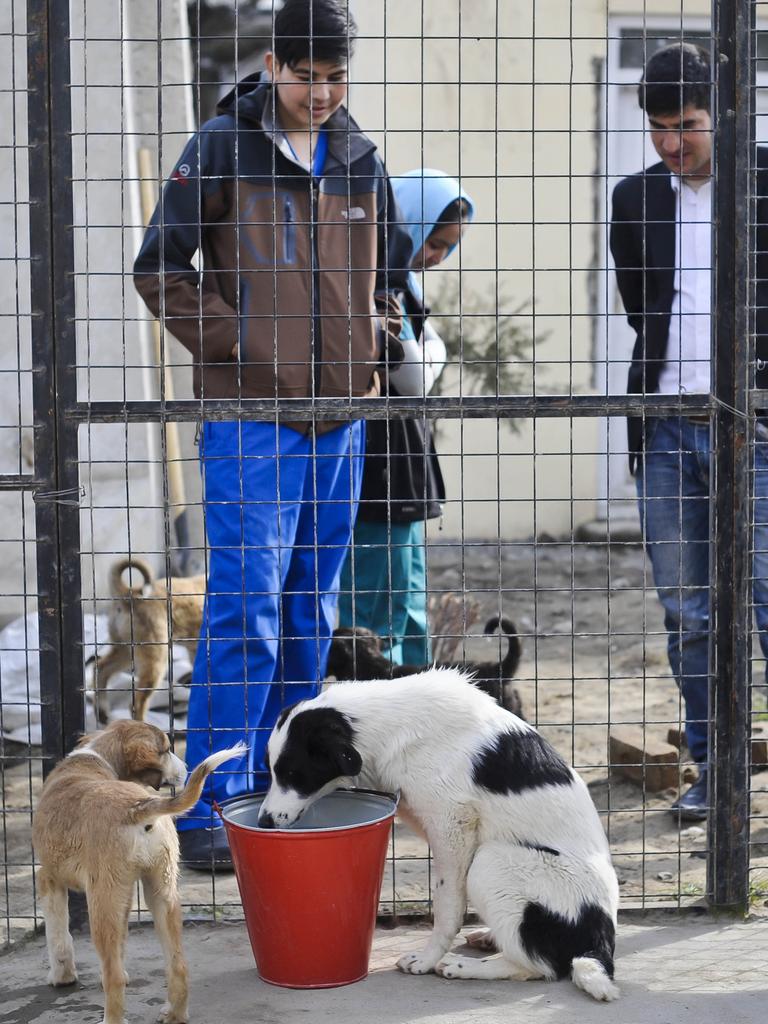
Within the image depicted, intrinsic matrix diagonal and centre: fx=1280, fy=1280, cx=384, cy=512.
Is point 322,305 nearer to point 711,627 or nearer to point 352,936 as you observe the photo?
point 711,627

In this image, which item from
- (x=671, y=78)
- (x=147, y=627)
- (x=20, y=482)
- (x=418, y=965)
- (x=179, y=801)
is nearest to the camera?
(x=179, y=801)

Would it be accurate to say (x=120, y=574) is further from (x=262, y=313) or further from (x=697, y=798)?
(x=697, y=798)

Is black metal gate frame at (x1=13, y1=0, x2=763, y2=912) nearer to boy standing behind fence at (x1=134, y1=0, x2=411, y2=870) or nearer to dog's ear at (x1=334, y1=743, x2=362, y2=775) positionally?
boy standing behind fence at (x1=134, y1=0, x2=411, y2=870)

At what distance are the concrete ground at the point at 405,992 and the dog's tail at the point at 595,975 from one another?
3cm

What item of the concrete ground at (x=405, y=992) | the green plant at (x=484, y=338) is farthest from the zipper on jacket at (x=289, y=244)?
the green plant at (x=484, y=338)

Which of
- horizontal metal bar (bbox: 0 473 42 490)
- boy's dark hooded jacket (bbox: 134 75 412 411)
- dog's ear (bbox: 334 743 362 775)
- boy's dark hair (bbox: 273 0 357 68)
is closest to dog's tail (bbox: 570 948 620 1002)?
dog's ear (bbox: 334 743 362 775)

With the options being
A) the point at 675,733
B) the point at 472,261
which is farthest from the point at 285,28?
the point at 472,261

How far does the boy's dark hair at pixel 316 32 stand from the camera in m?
3.97

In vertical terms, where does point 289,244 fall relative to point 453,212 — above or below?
below

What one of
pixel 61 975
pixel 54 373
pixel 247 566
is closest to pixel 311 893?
pixel 61 975

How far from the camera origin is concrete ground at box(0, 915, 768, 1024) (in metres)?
3.09

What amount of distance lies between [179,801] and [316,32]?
2478mm

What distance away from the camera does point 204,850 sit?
4.12 m

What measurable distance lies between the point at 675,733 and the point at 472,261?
18.8ft
